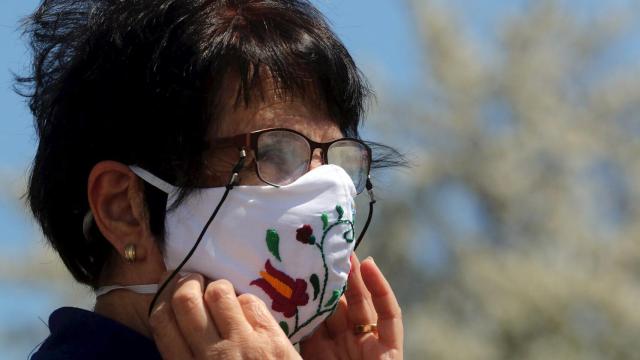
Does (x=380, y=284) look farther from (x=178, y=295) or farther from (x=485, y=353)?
(x=485, y=353)

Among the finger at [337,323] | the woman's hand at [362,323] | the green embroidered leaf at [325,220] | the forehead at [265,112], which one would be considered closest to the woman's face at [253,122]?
the forehead at [265,112]

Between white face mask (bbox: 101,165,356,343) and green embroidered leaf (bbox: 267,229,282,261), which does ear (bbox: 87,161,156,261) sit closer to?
white face mask (bbox: 101,165,356,343)

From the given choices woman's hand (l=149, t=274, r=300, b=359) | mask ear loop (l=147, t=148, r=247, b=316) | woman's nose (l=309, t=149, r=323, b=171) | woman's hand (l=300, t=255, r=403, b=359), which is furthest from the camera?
woman's hand (l=300, t=255, r=403, b=359)

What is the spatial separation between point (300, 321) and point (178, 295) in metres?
0.38

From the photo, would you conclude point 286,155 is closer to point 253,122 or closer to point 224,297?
point 253,122

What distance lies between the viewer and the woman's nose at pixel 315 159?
3.30m

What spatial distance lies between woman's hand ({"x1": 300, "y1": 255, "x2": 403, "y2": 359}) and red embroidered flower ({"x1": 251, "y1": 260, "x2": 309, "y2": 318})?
47 centimetres

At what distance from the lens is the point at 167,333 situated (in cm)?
297

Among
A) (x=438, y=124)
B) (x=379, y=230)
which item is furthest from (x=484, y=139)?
(x=379, y=230)

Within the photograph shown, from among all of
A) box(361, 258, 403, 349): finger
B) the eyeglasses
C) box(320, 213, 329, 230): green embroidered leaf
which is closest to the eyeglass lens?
the eyeglasses

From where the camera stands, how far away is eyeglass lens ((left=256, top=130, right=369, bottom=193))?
3.20 meters

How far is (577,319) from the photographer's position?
51.0 feet

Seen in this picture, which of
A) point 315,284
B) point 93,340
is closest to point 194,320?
point 93,340

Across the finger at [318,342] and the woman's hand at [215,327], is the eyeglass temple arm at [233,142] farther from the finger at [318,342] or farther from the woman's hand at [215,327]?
the finger at [318,342]
